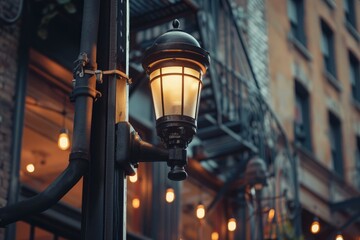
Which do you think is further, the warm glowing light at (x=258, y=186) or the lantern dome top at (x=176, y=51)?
the warm glowing light at (x=258, y=186)

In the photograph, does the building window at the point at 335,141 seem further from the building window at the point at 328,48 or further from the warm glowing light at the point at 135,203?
the warm glowing light at the point at 135,203

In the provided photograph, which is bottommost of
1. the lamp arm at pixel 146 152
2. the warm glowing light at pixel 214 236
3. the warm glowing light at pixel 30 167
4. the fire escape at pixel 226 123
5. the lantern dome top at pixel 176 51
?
the lamp arm at pixel 146 152

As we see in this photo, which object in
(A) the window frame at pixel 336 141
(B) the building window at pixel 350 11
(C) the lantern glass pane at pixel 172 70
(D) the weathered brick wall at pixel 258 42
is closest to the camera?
(C) the lantern glass pane at pixel 172 70

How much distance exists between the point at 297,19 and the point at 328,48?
6.93 ft

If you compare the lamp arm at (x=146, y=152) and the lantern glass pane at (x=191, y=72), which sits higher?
the lantern glass pane at (x=191, y=72)

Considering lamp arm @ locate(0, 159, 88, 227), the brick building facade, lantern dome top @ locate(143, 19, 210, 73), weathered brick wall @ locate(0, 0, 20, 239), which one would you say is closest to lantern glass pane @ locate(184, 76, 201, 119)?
lantern dome top @ locate(143, 19, 210, 73)

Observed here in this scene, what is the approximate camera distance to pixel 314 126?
23000 mm

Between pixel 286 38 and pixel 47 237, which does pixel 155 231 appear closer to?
pixel 47 237

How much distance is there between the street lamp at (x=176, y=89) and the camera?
6219 mm

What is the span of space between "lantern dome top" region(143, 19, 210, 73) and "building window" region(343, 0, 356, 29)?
72.7ft

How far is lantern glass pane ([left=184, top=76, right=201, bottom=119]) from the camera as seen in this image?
20.6 ft

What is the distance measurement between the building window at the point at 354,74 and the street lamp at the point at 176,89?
2121 centimetres

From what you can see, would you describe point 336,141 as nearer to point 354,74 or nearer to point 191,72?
point 354,74

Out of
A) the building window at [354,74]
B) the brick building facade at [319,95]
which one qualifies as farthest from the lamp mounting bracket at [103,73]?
the building window at [354,74]
